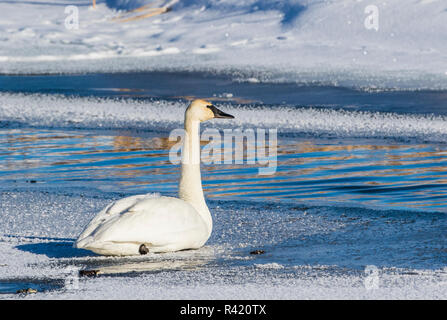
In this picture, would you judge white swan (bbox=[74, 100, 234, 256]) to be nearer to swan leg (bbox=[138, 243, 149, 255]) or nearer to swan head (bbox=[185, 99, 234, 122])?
swan leg (bbox=[138, 243, 149, 255])

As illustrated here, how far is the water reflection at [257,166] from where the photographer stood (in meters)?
8.19

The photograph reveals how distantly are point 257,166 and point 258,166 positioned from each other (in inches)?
0.5

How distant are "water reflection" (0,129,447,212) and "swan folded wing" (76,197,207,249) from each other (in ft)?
6.57

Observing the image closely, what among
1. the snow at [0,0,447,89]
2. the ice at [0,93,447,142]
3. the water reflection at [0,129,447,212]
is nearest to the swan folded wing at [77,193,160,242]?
the water reflection at [0,129,447,212]

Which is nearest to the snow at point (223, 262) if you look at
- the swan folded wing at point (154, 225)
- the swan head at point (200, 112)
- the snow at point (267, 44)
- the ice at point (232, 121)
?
the swan folded wing at point (154, 225)

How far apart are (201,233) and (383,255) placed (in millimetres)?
1148

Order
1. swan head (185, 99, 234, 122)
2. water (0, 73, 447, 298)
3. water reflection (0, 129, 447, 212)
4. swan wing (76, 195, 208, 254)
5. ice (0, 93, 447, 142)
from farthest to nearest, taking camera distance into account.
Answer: ice (0, 93, 447, 142) → water reflection (0, 129, 447, 212) → swan head (185, 99, 234, 122) → water (0, 73, 447, 298) → swan wing (76, 195, 208, 254)

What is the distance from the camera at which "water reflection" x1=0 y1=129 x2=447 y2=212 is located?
8.19 metres

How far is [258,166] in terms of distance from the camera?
31.4ft

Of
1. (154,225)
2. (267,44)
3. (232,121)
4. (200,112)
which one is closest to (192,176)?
(200,112)

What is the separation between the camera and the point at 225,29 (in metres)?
21.3

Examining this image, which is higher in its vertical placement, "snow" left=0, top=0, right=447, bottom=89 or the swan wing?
"snow" left=0, top=0, right=447, bottom=89

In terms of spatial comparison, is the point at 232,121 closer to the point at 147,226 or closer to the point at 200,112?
the point at 200,112

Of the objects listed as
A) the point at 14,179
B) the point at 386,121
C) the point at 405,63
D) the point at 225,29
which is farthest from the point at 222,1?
the point at 14,179
